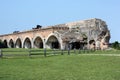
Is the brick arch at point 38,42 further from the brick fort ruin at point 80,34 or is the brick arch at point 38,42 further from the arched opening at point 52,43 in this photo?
the brick fort ruin at point 80,34

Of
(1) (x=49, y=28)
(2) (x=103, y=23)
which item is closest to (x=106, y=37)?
(2) (x=103, y=23)

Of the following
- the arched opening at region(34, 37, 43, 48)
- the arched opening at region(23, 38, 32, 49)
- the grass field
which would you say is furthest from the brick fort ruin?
the grass field

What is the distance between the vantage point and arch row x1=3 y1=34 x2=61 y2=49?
6261 cm

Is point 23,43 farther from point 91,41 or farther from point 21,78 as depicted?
point 21,78

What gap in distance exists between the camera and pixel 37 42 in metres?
74.3

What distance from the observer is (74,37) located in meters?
55.2

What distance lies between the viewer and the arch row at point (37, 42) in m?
62.6

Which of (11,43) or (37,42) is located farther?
(11,43)

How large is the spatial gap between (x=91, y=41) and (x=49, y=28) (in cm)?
1016

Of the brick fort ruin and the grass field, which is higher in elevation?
the brick fort ruin

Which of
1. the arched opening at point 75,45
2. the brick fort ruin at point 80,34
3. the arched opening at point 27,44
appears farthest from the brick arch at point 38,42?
the arched opening at point 75,45

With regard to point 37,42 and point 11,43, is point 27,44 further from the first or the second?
point 11,43

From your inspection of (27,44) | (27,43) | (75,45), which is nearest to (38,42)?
(27,44)

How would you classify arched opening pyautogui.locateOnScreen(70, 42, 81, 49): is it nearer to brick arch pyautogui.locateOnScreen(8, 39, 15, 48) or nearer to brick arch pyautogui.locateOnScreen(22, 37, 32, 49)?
brick arch pyautogui.locateOnScreen(22, 37, 32, 49)
